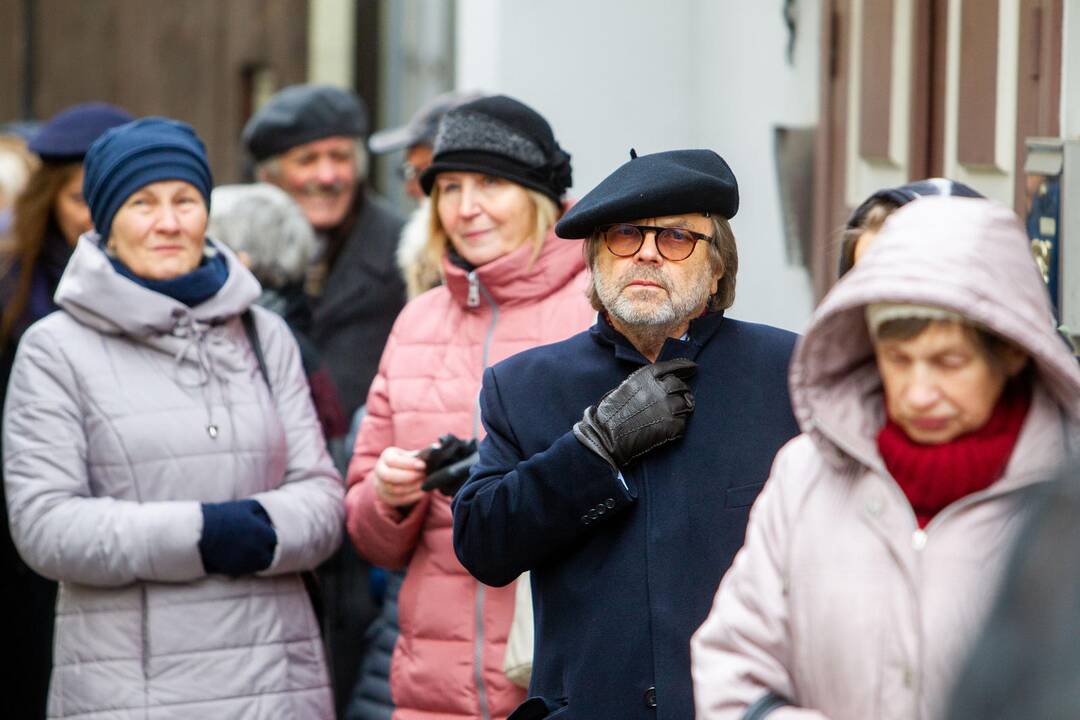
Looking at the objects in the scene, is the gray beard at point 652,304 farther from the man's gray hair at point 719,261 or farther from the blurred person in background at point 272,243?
the blurred person in background at point 272,243

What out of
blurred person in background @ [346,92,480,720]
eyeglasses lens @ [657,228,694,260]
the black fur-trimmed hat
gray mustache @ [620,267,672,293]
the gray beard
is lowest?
blurred person in background @ [346,92,480,720]

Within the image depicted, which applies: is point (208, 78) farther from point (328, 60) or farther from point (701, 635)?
point (701, 635)

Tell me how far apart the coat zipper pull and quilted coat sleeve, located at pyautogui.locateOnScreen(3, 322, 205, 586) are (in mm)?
709

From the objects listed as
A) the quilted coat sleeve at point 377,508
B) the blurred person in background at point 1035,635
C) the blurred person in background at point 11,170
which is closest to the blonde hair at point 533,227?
the quilted coat sleeve at point 377,508

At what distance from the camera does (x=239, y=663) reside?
3.81 meters

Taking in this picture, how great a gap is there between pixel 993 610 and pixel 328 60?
8.42 metres

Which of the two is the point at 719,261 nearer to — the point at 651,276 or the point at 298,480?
the point at 651,276

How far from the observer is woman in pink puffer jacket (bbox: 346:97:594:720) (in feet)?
12.1

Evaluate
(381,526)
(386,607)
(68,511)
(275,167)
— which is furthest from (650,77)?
(68,511)

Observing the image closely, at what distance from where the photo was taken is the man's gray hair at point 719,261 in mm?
3125

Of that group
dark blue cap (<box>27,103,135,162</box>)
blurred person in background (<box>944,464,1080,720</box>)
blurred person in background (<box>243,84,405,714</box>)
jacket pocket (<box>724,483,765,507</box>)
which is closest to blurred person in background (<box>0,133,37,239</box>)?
blurred person in background (<box>243,84,405,714</box>)

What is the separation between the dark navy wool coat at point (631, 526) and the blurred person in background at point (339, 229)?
99.5 inches

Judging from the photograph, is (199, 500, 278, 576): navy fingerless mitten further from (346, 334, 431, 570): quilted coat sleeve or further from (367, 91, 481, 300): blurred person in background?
(367, 91, 481, 300): blurred person in background

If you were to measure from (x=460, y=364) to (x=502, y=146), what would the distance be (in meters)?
0.48
